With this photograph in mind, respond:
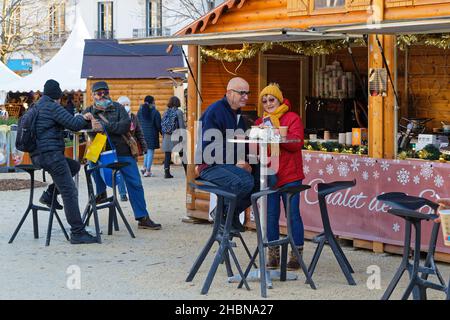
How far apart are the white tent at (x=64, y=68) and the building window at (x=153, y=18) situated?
72.7ft

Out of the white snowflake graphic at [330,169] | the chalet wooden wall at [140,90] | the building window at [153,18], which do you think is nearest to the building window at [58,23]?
the building window at [153,18]

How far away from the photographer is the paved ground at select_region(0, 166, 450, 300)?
818cm

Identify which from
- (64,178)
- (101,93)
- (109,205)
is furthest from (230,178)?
(101,93)

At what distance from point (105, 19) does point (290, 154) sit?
43.1 m

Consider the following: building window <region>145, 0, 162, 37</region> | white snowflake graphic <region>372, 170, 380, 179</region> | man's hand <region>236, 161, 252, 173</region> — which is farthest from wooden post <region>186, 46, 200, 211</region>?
building window <region>145, 0, 162, 37</region>

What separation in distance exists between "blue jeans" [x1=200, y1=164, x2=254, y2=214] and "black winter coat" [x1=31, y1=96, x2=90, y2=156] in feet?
8.21

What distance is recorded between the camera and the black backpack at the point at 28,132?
10.5m

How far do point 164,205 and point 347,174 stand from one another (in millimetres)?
4606

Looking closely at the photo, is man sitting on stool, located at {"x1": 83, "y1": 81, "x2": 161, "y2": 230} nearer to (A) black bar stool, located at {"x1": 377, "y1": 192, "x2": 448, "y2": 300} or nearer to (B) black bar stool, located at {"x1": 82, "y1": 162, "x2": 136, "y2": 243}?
(B) black bar stool, located at {"x1": 82, "y1": 162, "x2": 136, "y2": 243}

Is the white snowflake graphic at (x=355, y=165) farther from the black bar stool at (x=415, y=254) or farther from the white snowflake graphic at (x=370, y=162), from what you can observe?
the black bar stool at (x=415, y=254)

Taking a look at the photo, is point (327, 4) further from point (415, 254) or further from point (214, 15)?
point (415, 254)

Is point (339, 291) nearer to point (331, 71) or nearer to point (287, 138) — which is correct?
point (287, 138)

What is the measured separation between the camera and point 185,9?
43.3m

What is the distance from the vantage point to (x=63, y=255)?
33.3ft
